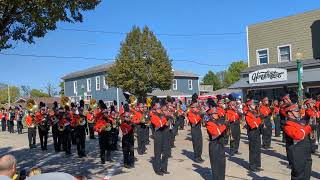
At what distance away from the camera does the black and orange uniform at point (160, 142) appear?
1151cm

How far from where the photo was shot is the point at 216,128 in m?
9.62

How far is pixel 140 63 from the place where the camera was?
138 ft

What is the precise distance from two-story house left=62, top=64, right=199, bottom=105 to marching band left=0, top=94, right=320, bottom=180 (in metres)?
34.3

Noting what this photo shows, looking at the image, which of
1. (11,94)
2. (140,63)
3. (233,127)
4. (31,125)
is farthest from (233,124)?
(11,94)

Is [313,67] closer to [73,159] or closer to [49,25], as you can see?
[73,159]

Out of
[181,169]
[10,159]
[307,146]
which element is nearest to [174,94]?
[181,169]

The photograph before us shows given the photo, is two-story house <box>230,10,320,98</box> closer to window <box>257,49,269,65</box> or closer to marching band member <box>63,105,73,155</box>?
window <box>257,49,269,65</box>

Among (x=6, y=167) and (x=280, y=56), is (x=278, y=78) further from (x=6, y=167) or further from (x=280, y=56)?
(x=6, y=167)

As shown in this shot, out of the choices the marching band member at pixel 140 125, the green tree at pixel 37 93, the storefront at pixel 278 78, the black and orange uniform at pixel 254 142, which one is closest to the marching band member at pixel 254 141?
the black and orange uniform at pixel 254 142

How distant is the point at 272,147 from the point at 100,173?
21.3 feet

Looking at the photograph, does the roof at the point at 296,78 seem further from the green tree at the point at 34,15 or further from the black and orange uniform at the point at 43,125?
the green tree at the point at 34,15

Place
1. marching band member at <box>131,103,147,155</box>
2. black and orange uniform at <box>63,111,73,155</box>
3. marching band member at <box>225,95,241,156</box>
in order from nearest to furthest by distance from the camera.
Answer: marching band member at <box>225,95,241,156</box> < marching band member at <box>131,103,147,155</box> < black and orange uniform at <box>63,111,73,155</box>

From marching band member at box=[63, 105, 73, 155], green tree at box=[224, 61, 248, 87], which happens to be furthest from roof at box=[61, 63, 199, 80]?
marching band member at box=[63, 105, 73, 155]

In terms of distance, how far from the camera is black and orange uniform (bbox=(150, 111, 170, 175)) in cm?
1151
